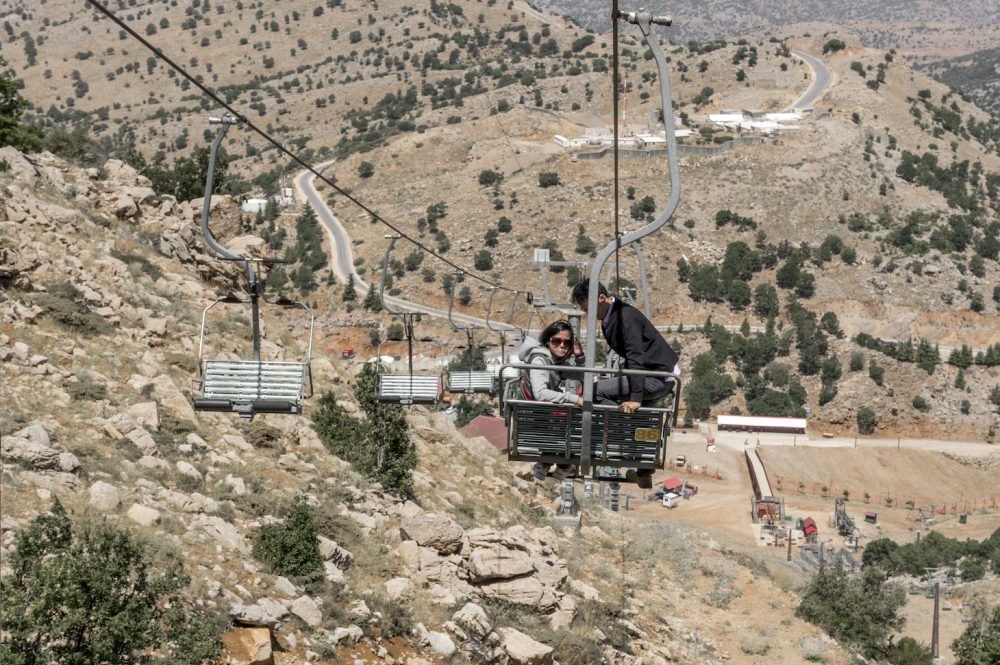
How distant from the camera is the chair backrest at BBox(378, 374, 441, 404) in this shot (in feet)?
78.5

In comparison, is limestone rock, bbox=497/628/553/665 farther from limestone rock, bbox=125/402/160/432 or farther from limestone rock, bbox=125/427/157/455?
limestone rock, bbox=125/402/160/432

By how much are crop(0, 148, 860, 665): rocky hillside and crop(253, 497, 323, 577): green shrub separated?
18 cm

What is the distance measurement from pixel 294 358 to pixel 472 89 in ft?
417

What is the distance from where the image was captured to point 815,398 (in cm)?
8781

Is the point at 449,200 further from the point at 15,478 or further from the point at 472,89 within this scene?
the point at 15,478

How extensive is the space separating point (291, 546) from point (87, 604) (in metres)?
5.30

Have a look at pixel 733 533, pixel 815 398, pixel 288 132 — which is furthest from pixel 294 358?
pixel 288 132

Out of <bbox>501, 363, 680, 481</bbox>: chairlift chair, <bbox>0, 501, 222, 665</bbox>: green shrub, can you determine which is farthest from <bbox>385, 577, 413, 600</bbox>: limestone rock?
<bbox>501, 363, 680, 481</bbox>: chairlift chair

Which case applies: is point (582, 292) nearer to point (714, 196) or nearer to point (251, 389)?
point (251, 389)

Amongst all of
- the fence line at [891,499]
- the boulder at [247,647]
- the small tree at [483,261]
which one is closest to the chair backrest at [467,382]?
the boulder at [247,647]

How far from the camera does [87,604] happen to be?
1430 centimetres

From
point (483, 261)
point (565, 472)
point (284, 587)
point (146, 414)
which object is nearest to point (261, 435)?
point (146, 414)

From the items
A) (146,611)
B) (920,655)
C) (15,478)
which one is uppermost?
(15,478)

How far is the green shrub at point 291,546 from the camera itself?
1916 centimetres
